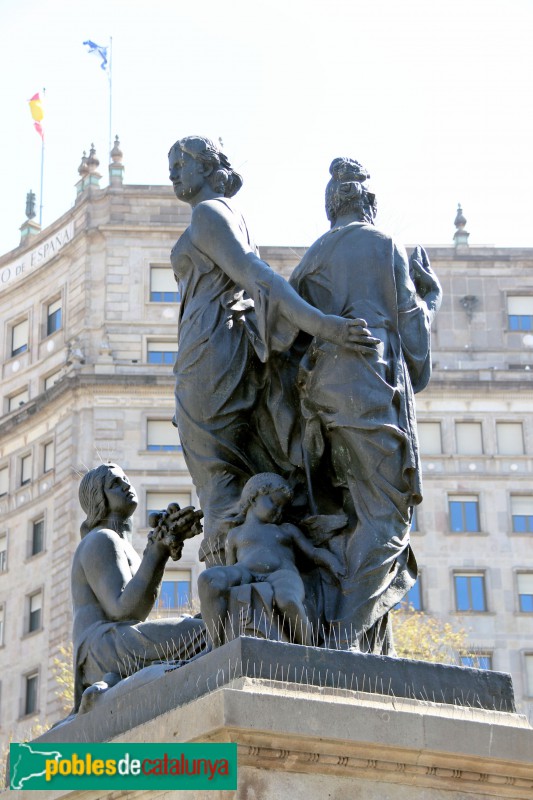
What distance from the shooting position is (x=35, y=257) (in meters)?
68.5

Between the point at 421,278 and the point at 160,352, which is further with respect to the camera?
the point at 160,352

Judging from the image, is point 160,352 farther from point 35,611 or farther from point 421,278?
point 421,278

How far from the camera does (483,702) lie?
8289 millimetres

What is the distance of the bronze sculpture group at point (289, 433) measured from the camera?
8844 millimetres

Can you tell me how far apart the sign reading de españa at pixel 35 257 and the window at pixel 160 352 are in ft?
20.3

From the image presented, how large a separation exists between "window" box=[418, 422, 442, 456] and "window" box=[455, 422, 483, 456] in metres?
0.68

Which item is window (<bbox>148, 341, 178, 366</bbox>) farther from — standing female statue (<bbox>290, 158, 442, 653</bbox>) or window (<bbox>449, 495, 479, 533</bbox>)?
standing female statue (<bbox>290, 158, 442, 653</bbox>)

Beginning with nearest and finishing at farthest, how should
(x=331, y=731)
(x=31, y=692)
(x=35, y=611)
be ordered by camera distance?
(x=331, y=731) < (x=31, y=692) < (x=35, y=611)

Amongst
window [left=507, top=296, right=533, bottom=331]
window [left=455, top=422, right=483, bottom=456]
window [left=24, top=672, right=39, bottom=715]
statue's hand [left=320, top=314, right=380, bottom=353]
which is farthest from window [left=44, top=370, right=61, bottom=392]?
statue's hand [left=320, top=314, right=380, bottom=353]

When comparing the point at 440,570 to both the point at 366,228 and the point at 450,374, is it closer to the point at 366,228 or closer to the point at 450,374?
the point at 450,374

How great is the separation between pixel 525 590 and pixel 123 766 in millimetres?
51501

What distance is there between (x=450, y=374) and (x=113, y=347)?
1237cm

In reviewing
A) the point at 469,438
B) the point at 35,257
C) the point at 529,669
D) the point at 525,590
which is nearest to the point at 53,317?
the point at 35,257

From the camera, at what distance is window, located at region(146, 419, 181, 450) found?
59.6 meters
